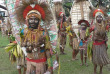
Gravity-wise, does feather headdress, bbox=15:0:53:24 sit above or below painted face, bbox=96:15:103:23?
above

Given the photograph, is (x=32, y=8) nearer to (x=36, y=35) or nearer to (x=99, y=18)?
(x=36, y=35)

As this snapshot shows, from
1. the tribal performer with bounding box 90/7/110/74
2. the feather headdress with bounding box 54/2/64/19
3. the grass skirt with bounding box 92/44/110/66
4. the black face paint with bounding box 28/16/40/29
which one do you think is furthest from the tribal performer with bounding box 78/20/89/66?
the black face paint with bounding box 28/16/40/29

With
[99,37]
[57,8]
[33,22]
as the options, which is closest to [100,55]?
[99,37]

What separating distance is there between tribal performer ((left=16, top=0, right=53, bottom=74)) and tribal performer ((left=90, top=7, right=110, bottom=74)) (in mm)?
1782

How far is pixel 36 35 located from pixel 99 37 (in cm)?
219

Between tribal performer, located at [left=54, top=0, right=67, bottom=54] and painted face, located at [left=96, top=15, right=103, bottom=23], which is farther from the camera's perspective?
tribal performer, located at [left=54, top=0, right=67, bottom=54]

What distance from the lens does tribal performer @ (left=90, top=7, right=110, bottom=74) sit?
15.0 ft

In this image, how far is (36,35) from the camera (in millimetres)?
3221

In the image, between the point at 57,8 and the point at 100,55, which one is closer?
the point at 100,55

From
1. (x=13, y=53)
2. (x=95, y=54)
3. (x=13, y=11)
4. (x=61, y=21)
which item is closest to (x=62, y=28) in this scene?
(x=61, y=21)

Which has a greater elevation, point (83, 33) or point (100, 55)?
point (83, 33)

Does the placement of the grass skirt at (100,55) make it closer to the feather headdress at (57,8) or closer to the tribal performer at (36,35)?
the tribal performer at (36,35)

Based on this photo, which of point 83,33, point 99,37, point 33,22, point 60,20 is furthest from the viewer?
point 60,20

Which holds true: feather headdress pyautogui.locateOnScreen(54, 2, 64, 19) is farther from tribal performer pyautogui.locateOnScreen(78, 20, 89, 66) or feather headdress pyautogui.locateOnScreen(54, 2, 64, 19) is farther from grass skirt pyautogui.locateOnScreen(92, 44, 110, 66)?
grass skirt pyautogui.locateOnScreen(92, 44, 110, 66)
